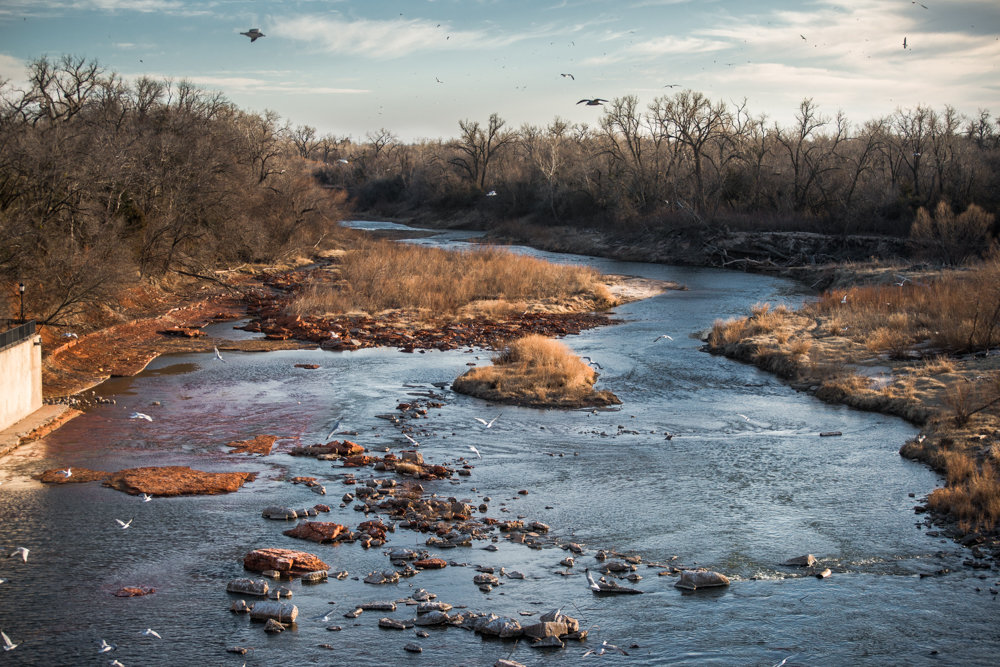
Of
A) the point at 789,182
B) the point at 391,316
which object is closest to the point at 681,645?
the point at 391,316

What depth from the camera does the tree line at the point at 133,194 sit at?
25422 mm

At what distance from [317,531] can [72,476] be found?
5.28 m

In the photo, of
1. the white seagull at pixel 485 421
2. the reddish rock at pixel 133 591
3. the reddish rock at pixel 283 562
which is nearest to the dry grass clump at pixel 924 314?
the white seagull at pixel 485 421

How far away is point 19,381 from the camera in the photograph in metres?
17.4

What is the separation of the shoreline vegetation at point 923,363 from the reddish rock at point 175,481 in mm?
11332

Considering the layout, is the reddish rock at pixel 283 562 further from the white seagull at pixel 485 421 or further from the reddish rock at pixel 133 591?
the white seagull at pixel 485 421

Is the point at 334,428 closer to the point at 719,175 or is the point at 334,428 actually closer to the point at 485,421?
the point at 485,421

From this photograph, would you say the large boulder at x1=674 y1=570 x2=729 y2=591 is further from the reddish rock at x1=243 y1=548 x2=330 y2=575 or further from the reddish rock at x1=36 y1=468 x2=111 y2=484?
the reddish rock at x1=36 y1=468 x2=111 y2=484

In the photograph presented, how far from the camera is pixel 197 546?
1161 cm

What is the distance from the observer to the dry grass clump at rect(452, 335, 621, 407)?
20.7m

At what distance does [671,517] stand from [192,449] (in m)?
9.14

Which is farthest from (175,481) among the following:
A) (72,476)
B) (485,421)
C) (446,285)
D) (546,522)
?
(446,285)

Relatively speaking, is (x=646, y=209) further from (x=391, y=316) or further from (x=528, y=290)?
(x=391, y=316)

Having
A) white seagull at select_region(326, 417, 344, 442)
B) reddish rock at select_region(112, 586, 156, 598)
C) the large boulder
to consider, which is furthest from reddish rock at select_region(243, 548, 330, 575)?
white seagull at select_region(326, 417, 344, 442)
